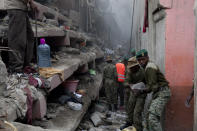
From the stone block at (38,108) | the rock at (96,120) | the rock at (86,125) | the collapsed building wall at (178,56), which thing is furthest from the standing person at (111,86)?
the stone block at (38,108)

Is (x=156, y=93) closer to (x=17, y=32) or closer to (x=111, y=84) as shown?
(x=17, y=32)

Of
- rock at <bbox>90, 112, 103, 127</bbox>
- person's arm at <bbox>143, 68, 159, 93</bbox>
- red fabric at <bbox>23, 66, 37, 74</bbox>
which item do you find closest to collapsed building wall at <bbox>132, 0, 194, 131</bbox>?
person's arm at <bbox>143, 68, 159, 93</bbox>

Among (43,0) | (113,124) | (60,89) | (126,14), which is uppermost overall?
(126,14)

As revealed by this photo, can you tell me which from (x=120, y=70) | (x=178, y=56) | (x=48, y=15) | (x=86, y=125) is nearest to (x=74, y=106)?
(x=86, y=125)

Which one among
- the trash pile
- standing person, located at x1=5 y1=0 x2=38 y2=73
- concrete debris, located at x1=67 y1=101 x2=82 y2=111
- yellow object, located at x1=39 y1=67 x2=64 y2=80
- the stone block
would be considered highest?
standing person, located at x1=5 y1=0 x2=38 y2=73

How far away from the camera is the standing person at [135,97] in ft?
15.4

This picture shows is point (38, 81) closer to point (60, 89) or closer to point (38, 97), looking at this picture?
point (38, 97)

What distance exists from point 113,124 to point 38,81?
9.06ft

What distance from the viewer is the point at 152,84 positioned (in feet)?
13.0

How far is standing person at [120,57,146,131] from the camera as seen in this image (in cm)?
468

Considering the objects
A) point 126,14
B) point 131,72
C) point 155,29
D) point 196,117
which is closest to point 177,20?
point 155,29

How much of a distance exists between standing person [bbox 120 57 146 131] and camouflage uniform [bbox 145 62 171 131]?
0.60m

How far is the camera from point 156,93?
4.01m

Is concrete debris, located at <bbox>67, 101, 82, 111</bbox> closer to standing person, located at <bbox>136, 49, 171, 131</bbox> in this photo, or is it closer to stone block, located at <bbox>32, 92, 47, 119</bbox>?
stone block, located at <bbox>32, 92, 47, 119</bbox>
